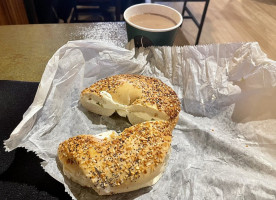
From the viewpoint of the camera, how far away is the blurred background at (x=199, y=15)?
6.21 ft

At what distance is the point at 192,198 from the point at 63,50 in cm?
80

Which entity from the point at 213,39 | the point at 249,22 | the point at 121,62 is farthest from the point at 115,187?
the point at 249,22

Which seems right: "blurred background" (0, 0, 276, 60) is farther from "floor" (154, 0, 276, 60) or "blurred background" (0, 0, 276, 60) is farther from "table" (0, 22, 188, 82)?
"table" (0, 22, 188, 82)

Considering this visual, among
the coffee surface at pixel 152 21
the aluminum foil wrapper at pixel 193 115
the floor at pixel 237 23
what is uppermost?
the coffee surface at pixel 152 21

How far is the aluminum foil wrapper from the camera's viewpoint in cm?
79

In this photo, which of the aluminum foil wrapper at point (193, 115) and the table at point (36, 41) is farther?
the table at point (36, 41)

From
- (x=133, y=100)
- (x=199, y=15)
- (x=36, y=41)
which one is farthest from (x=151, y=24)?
(x=199, y=15)

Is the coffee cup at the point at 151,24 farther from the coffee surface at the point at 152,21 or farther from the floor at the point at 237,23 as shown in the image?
the floor at the point at 237,23

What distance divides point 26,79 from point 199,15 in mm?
2313

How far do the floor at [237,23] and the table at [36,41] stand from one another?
101cm

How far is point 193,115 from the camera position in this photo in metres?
1.07

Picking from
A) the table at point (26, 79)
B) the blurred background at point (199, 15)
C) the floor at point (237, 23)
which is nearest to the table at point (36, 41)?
the table at point (26, 79)

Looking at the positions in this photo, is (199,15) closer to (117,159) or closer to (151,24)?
(151,24)

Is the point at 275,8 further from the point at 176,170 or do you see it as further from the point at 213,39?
the point at 176,170
